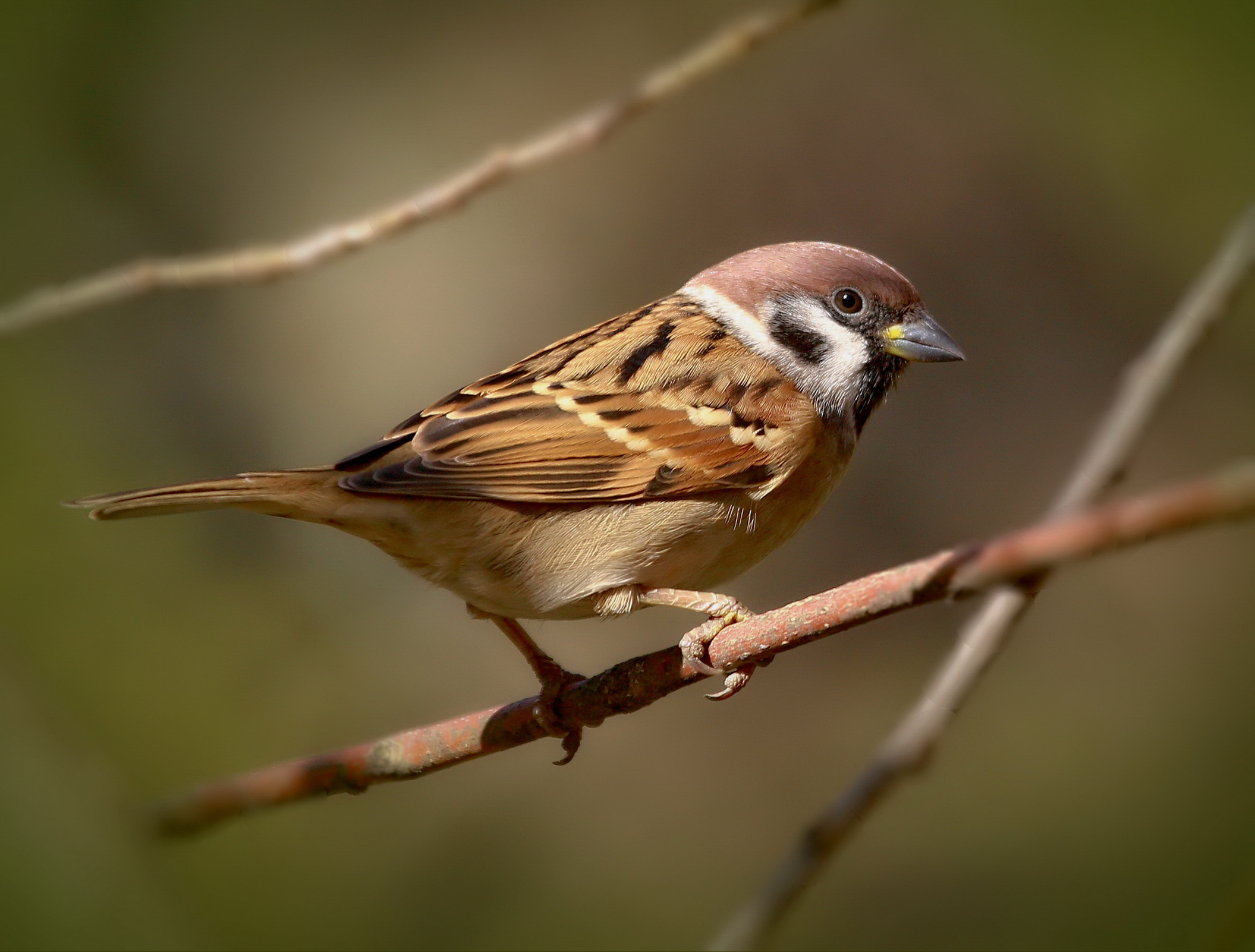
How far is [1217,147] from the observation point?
4602 millimetres

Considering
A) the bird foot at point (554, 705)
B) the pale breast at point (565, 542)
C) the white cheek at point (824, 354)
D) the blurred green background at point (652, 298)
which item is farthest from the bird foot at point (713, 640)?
the blurred green background at point (652, 298)

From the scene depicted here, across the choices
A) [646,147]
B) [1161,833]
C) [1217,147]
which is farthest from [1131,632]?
[646,147]

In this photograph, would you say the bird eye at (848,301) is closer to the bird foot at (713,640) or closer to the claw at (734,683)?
the bird foot at (713,640)

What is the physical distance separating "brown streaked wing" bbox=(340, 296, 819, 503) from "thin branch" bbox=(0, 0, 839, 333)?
19.3 inches

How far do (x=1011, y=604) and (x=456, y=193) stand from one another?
1.33m

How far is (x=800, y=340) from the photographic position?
3.25m

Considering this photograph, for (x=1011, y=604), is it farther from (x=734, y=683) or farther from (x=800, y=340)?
(x=800, y=340)

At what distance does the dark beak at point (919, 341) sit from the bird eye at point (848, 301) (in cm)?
9

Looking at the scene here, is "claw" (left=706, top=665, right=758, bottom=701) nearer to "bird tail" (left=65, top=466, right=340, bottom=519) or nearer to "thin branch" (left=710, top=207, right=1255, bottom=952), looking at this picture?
"thin branch" (left=710, top=207, right=1255, bottom=952)

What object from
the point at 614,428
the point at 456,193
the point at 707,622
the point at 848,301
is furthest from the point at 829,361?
the point at 456,193

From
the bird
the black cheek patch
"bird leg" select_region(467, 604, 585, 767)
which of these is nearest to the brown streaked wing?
the bird

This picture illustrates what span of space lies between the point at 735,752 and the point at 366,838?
213cm

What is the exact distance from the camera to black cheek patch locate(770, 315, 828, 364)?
3.22m

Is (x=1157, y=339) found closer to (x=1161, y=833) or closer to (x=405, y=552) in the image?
(x=405, y=552)
